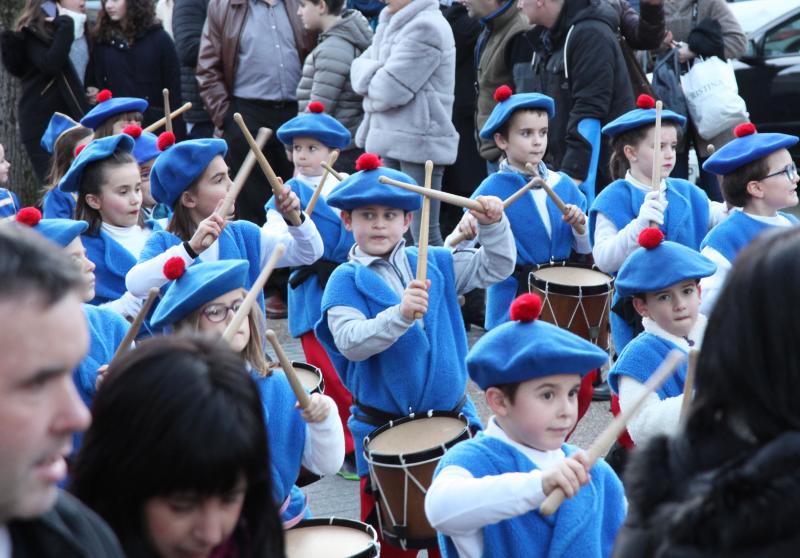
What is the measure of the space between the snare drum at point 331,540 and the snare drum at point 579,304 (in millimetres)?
2526

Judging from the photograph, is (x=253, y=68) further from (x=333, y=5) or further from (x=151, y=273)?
(x=151, y=273)

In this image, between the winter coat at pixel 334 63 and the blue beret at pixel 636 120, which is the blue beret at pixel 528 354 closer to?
the blue beret at pixel 636 120

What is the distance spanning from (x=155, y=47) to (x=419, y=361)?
5666mm

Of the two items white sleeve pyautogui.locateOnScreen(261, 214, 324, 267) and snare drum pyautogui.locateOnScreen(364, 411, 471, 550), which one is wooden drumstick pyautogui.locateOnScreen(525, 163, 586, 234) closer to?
white sleeve pyautogui.locateOnScreen(261, 214, 324, 267)

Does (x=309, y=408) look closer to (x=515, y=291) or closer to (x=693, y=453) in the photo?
(x=693, y=453)

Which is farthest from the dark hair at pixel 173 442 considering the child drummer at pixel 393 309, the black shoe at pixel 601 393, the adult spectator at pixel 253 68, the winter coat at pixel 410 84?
the adult spectator at pixel 253 68

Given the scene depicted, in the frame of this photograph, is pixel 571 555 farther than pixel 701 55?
No

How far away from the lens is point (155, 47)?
988 centimetres

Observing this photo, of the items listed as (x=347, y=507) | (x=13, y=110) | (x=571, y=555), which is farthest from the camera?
(x=13, y=110)

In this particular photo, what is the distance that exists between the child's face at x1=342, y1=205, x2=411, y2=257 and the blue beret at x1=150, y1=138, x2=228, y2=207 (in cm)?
75

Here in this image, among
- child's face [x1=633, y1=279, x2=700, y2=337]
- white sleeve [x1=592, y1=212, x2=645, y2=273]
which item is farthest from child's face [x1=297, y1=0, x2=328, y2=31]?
child's face [x1=633, y1=279, x2=700, y2=337]

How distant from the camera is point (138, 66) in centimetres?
988

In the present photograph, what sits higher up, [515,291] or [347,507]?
[515,291]

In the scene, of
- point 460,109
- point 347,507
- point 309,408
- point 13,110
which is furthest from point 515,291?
point 13,110
